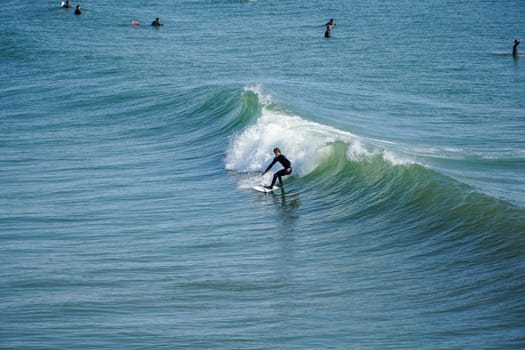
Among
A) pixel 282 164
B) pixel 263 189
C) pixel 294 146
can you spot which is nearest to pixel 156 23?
pixel 294 146

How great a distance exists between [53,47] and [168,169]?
1120 inches

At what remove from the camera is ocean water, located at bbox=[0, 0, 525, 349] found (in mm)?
11641

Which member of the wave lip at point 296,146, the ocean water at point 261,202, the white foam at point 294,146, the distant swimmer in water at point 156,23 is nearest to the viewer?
the ocean water at point 261,202

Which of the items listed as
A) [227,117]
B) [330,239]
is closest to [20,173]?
[227,117]

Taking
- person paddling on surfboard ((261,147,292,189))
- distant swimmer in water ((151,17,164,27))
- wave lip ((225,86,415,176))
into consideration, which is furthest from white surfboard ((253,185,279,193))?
distant swimmer in water ((151,17,164,27))

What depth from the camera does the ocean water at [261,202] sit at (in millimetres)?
11641

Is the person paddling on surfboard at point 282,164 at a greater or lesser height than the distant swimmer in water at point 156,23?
lesser

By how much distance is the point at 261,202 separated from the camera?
757 inches

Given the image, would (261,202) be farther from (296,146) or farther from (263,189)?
(296,146)

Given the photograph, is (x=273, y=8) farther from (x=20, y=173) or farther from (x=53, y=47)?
(x=20, y=173)

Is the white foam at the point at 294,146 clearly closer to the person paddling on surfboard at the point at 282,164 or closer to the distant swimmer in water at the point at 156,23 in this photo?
the person paddling on surfboard at the point at 282,164

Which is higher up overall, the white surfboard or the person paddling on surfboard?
the person paddling on surfboard

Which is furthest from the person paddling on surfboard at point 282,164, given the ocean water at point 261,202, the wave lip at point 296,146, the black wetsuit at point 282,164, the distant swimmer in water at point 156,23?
the distant swimmer in water at point 156,23

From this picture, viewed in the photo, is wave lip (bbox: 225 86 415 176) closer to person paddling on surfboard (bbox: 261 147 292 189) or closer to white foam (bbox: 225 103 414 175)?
white foam (bbox: 225 103 414 175)
